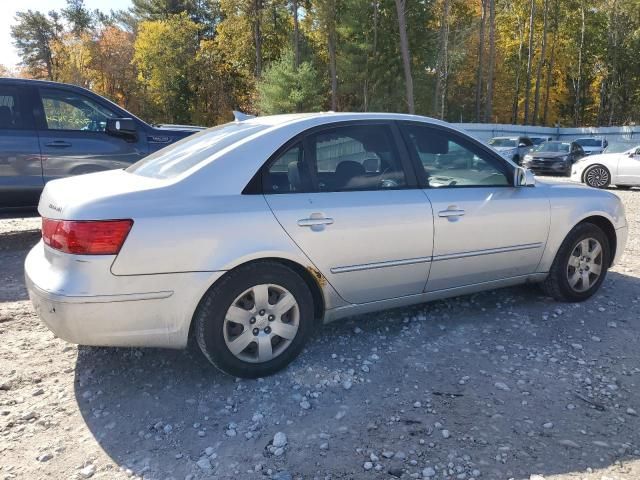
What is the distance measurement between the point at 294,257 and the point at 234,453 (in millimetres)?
1144

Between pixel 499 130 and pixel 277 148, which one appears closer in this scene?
pixel 277 148

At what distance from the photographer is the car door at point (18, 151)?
6.12 metres

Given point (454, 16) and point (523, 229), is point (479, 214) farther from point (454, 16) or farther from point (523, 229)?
point (454, 16)

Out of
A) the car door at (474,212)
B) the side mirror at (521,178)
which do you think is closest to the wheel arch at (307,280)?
the car door at (474,212)

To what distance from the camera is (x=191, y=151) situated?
3523mm

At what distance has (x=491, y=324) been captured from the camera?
4141mm

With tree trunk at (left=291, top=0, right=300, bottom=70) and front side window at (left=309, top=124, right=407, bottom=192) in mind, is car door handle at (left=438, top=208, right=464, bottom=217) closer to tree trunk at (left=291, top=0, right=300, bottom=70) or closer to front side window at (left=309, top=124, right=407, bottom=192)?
front side window at (left=309, top=124, right=407, bottom=192)

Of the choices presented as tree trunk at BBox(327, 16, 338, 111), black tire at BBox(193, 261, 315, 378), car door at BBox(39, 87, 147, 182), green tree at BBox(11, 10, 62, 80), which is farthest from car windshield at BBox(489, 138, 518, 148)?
green tree at BBox(11, 10, 62, 80)

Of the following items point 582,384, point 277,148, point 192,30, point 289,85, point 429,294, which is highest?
point 192,30

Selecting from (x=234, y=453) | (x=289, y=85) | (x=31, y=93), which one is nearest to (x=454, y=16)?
(x=289, y=85)

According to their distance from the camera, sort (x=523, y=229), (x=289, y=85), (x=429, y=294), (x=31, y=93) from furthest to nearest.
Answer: (x=289, y=85) → (x=31, y=93) → (x=523, y=229) → (x=429, y=294)

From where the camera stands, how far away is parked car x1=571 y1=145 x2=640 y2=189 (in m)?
14.5

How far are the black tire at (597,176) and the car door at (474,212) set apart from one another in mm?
12440

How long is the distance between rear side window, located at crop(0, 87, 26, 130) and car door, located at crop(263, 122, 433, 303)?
448 cm
